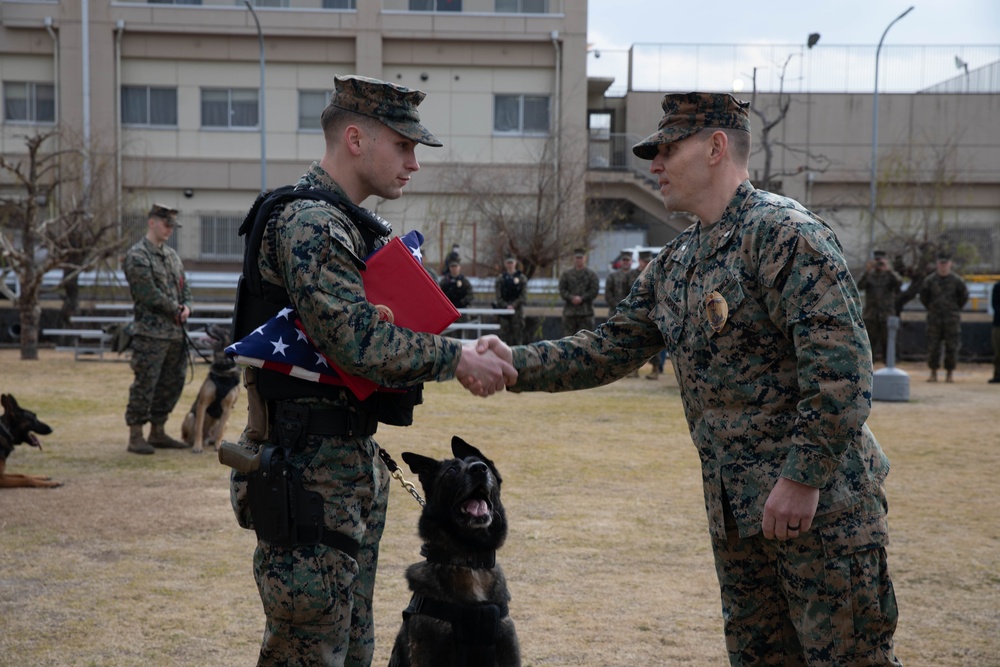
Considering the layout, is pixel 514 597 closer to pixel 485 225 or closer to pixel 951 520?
pixel 951 520

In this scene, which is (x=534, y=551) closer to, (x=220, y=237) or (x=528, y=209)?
(x=528, y=209)

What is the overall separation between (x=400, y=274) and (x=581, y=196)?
2561 centimetres

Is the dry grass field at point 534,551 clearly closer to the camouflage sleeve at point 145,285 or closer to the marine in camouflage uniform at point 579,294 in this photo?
the camouflage sleeve at point 145,285

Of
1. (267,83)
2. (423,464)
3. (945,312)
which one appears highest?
(267,83)

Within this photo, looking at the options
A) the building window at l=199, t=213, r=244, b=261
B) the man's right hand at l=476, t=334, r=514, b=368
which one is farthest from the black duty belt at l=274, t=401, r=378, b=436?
the building window at l=199, t=213, r=244, b=261

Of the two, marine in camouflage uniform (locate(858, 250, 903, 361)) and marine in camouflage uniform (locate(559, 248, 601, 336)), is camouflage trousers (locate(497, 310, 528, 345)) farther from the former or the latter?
marine in camouflage uniform (locate(858, 250, 903, 361))

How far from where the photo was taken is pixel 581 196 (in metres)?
28.2

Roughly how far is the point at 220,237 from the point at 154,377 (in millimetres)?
23877

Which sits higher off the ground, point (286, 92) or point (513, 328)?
point (286, 92)

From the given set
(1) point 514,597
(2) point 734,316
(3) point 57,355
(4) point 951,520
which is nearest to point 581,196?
(3) point 57,355

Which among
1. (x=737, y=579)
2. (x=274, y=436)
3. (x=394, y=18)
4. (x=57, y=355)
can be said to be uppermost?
(x=394, y=18)

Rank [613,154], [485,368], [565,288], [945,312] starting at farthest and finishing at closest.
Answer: [613,154] < [565,288] < [945,312] < [485,368]

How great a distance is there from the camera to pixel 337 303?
282cm

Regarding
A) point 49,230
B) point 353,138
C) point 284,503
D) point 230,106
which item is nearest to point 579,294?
point 49,230
